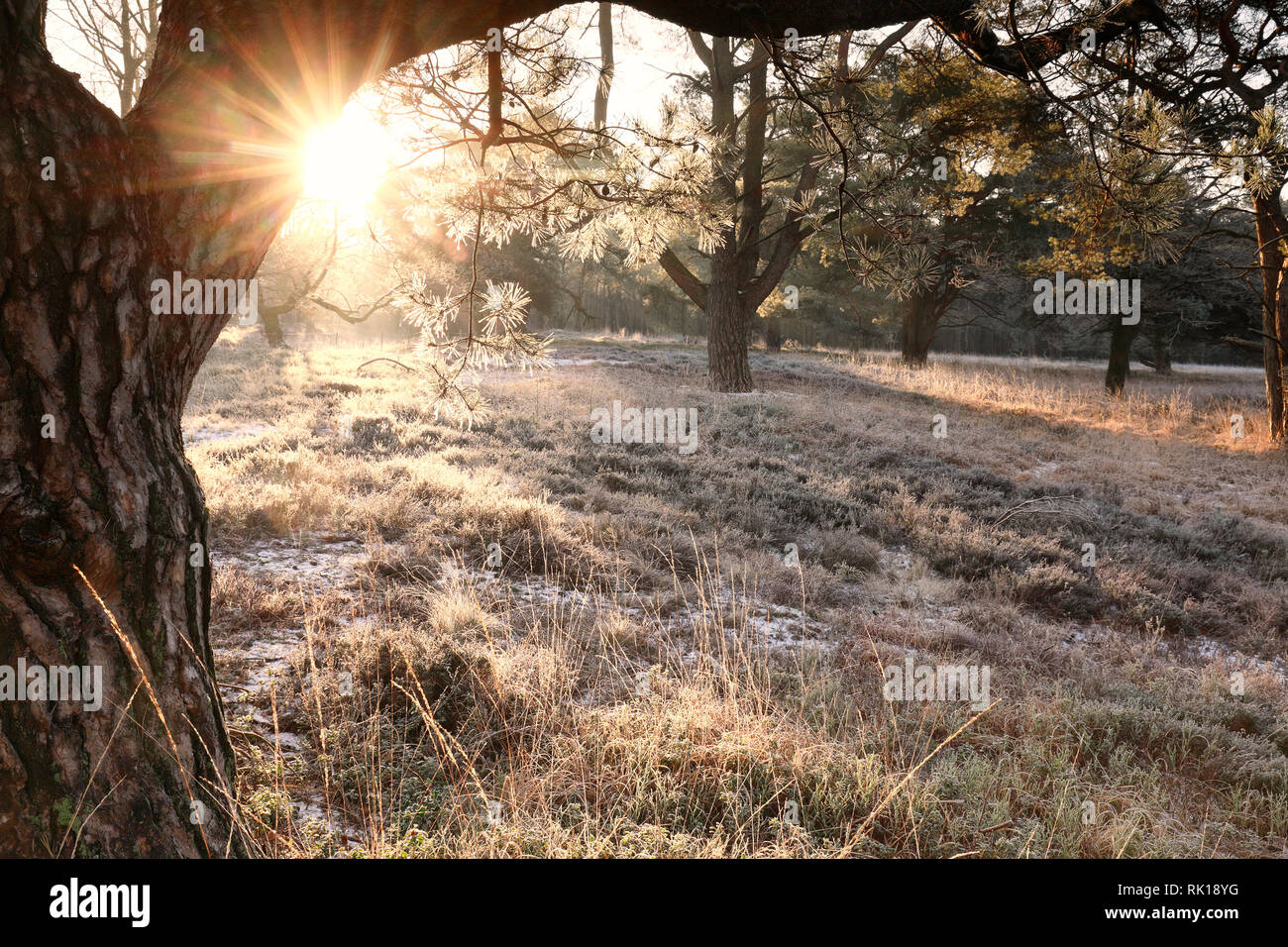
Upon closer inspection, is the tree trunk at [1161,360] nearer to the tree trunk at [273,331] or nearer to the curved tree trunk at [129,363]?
the curved tree trunk at [129,363]

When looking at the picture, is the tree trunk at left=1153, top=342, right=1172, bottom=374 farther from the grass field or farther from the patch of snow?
the patch of snow

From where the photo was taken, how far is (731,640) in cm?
419

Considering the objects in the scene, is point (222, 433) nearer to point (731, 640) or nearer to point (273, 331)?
point (731, 640)

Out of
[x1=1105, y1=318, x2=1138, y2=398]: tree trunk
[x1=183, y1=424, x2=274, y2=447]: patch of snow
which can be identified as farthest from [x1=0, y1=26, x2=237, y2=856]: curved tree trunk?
[x1=1105, y1=318, x2=1138, y2=398]: tree trunk

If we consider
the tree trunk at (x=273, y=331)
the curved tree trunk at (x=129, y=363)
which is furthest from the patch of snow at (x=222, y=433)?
the tree trunk at (x=273, y=331)

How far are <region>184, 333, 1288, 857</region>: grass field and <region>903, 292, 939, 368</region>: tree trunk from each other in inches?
588

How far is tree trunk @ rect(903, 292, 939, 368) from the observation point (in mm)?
23938

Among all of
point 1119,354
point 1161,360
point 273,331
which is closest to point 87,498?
point 1119,354

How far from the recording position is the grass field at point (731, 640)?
2.45 metres

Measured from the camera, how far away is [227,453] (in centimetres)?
714

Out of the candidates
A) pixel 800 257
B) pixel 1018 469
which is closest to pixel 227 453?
pixel 1018 469

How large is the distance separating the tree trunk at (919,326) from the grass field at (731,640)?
14923 mm

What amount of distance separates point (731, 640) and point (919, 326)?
2323cm
